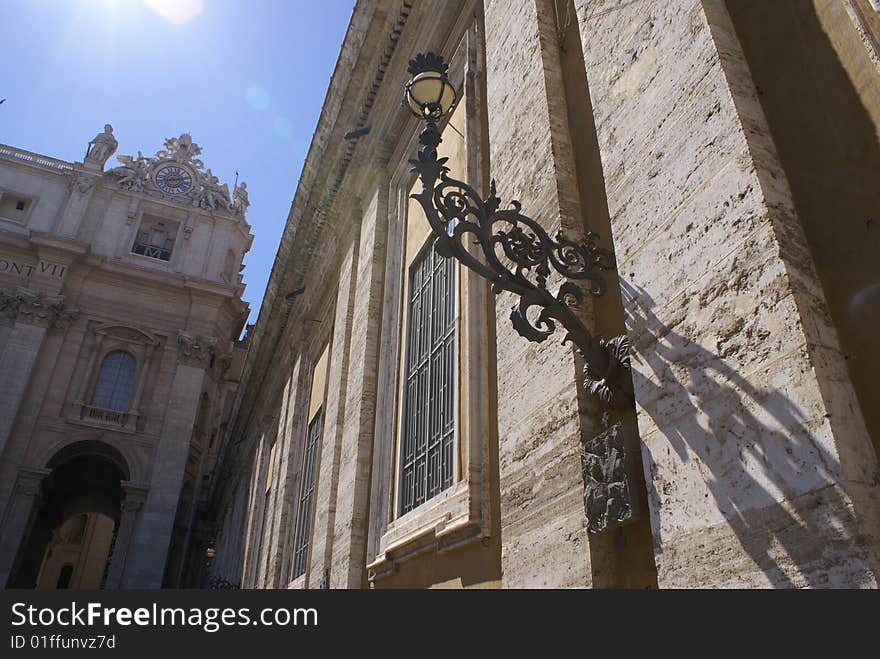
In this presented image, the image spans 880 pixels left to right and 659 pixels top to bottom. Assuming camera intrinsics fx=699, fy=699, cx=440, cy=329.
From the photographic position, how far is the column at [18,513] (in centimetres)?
2470

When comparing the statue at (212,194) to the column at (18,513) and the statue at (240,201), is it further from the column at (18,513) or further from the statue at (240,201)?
the column at (18,513)

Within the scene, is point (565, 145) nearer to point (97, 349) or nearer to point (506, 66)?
point (506, 66)

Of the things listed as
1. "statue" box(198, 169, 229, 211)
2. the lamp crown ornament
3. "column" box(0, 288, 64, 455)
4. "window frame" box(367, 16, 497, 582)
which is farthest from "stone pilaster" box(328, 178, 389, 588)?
"statue" box(198, 169, 229, 211)

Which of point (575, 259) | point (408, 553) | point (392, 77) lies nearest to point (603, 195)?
point (575, 259)

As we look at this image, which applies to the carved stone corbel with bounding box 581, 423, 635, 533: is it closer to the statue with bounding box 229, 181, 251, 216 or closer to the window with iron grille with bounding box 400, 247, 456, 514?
the window with iron grille with bounding box 400, 247, 456, 514

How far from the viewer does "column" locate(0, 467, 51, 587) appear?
973 inches

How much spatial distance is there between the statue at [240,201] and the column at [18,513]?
15.8 metres

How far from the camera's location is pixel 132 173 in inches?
1358

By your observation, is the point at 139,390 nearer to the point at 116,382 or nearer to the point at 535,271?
the point at 116,382

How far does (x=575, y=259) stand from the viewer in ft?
12.4

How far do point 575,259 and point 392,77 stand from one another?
7.52 m

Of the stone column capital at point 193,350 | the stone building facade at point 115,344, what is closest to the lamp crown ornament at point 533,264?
the stone building facade at point 115,344

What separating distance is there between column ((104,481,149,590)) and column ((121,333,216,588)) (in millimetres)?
231

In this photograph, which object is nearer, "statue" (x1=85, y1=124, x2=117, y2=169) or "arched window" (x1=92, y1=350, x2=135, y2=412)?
"arched window" (x1=92, y1=350, x2=135, y2=412)
